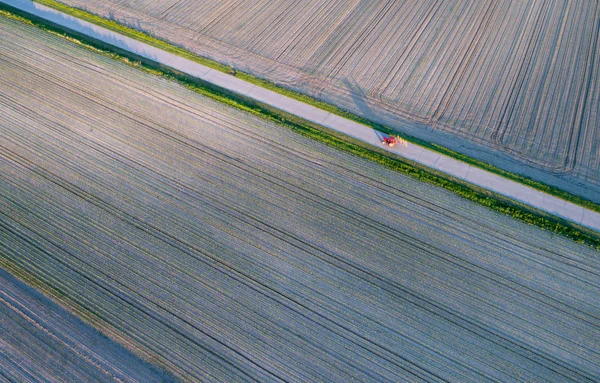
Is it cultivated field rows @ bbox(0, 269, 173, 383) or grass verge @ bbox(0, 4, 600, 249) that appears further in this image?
grass verge @ bbox(0, 4, 600, 249)

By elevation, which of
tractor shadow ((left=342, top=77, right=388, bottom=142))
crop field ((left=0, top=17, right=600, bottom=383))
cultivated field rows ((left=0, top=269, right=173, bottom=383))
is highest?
tractor shadow ((left=342, top=77, right=388, bottom=142))

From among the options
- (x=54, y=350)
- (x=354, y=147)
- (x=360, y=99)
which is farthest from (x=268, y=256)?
(x=360, y=99)

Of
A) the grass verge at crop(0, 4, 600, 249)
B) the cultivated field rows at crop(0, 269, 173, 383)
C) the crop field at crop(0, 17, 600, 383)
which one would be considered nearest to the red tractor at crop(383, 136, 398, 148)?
the grass verge at crop(0, 4, 600, 249)

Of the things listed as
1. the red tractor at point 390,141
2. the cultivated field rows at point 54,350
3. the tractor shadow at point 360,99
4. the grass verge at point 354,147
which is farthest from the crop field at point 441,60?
the cultivated field rows at point 54,350

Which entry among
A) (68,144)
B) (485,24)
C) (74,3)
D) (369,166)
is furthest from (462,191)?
(74,3)

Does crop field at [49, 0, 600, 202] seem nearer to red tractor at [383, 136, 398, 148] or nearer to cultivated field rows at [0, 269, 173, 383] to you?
red tractor at [383, 136, 398, 148]

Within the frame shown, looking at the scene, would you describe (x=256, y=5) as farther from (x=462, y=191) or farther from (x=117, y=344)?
(x=117, y=344)

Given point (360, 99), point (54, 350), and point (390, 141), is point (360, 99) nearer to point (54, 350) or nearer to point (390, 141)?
point (390, 141)

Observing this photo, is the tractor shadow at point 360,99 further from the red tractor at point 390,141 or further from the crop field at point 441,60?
the red tractor at point 390,141
